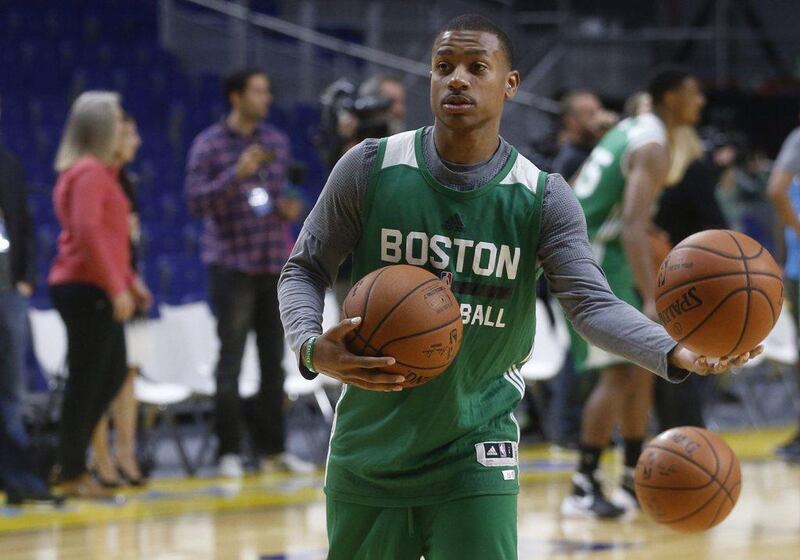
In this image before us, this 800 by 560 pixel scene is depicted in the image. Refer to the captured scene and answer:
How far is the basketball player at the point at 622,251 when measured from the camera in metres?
6.36

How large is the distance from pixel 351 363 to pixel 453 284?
1.50ft

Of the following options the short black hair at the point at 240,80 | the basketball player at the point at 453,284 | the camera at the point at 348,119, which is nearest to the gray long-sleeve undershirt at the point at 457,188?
the basketball player at the point at 453,284

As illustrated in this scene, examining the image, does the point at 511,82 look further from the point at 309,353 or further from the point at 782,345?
the point at 782,345

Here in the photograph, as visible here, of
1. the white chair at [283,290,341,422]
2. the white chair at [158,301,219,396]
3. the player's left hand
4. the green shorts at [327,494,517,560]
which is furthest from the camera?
the white chair at [283,290,341,422]

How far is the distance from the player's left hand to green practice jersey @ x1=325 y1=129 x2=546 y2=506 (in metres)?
0.44

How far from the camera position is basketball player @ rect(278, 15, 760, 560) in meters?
Result: 3.16

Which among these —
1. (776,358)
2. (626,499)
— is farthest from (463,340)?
(776,358)

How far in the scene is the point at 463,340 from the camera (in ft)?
10.6

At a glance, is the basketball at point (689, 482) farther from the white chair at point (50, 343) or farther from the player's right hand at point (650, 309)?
the white chair at point (50, 343)

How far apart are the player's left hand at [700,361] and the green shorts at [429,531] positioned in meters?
0.54

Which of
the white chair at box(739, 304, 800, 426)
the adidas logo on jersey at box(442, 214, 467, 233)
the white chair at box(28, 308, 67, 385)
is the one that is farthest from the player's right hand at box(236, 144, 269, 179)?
the adidas logo on jersey at box(442, 214, 467, 233)

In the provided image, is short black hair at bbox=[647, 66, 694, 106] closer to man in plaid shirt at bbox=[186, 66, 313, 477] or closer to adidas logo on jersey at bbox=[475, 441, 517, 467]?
man in plaid shirt at bbox=[186, 66, 313, 477]

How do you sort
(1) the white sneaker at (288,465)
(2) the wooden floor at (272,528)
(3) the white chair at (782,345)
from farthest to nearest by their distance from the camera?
(3) the white chair at (782,345) < (1) the white sneaker at (288,465) < (2) the wooden floor at (272,528)

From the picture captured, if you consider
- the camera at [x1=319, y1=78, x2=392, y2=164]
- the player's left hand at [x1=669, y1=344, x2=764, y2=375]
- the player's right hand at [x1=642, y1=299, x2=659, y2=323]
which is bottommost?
the player's right hand at [x1=642, y1=299, x2=659, y2=323]
